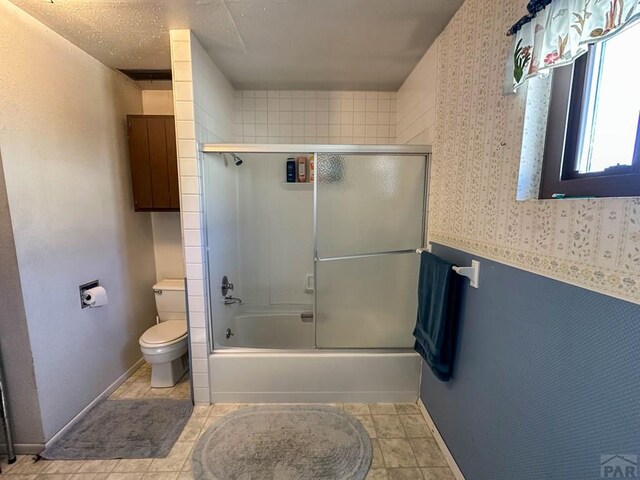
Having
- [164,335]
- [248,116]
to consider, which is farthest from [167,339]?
[248,116]

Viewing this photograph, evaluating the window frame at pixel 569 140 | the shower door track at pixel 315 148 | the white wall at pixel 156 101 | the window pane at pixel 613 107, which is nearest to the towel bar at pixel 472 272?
the window frame at pixel 569 140

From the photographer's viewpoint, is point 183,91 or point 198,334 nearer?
point 183,91

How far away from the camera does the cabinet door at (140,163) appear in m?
2.08

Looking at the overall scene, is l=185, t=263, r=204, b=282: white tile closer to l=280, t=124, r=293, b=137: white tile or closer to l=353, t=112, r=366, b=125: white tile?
l=280, t=124, r=293, b=137: white tile

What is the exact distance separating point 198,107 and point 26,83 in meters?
0.84

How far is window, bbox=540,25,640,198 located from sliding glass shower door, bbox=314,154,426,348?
952mm

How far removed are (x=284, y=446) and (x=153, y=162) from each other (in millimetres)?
2221

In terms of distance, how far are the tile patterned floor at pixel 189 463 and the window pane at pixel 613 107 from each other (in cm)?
161

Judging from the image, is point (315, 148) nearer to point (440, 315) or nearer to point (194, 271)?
point (194, 271)

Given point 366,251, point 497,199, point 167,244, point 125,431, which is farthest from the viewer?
point 167,244

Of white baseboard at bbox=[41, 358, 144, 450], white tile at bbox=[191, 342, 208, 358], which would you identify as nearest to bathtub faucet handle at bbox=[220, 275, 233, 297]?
white tile at bbox=[191, 342, 208, 358]

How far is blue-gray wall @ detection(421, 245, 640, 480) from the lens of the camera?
678 millimetres

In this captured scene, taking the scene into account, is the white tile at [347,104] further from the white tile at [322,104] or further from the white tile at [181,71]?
the white tile at [181,71]

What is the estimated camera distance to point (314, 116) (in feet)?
8.45
